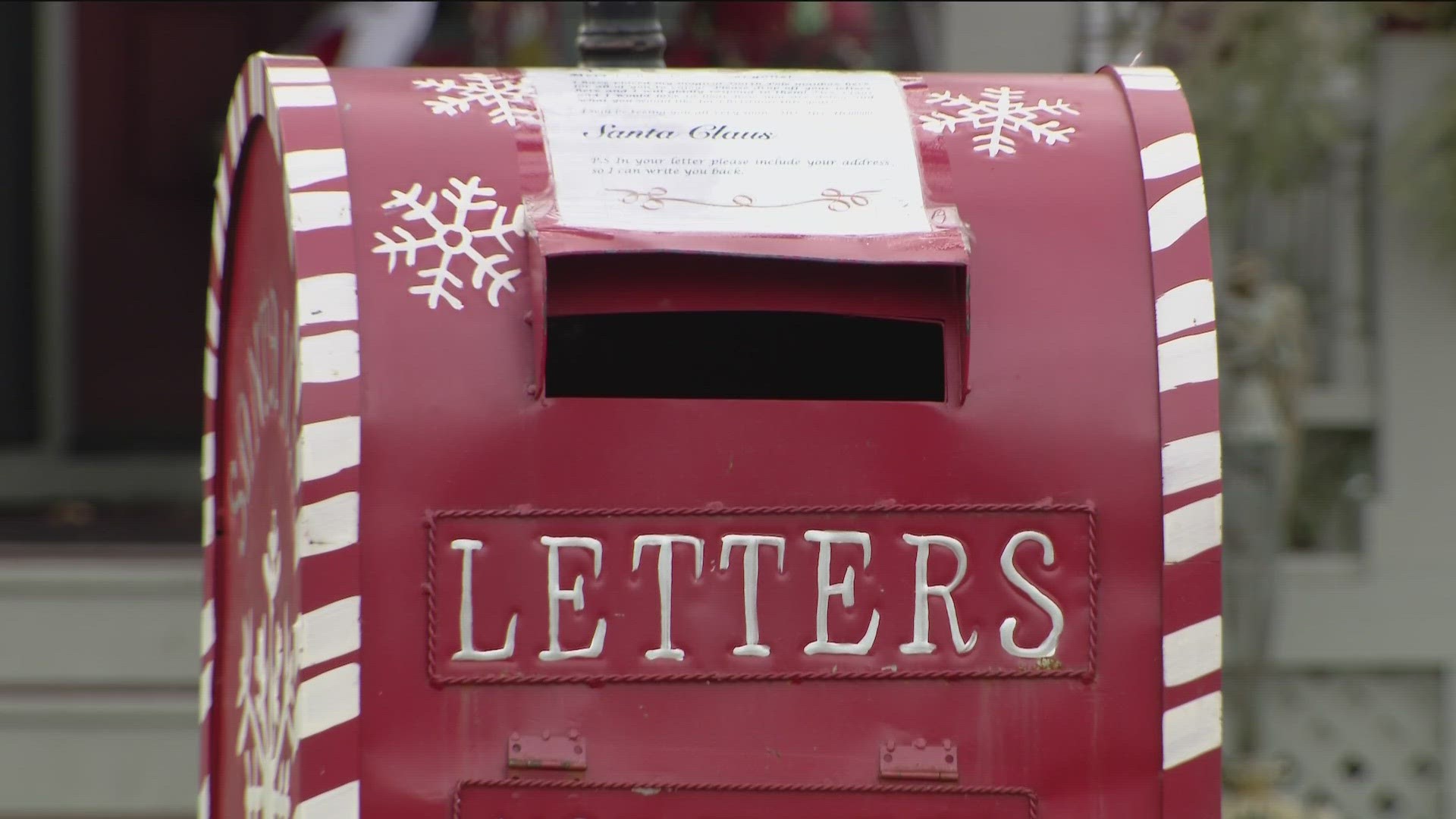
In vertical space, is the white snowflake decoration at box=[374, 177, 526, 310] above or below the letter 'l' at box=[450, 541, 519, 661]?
above

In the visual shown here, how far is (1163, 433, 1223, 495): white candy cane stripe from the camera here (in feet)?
7.48

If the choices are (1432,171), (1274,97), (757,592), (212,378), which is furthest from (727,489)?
(1274,97)

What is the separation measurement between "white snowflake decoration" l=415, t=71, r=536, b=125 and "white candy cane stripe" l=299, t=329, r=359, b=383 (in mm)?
383

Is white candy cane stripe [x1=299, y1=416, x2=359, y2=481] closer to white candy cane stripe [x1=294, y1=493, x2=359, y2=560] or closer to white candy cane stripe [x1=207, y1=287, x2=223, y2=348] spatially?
white candy cane stripe [x1=294, y1=493, x2=359, y2=560]

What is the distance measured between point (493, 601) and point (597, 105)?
714 millimetres

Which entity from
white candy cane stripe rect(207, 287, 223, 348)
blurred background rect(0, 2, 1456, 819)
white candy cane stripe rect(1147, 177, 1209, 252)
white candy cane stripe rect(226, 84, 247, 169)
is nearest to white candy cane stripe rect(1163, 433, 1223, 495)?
white candy cane stripe rect(1147, 177, 1209, 252)

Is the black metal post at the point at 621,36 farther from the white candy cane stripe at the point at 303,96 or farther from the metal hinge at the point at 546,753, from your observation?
the metal hinge at the point at 546,753

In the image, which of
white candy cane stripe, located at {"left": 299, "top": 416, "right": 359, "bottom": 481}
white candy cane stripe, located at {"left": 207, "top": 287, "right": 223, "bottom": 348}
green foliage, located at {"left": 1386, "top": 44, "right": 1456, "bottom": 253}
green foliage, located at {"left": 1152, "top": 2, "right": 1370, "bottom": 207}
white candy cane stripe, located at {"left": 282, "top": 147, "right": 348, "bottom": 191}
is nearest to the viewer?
white candy cane stripe, located at {"left": 299, "top": 416, "right": 359, "bottom": 481}

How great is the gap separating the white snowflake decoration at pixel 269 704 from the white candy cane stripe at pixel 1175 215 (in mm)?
1200

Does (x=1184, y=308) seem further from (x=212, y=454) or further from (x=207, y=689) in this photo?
(x=207, y=689)

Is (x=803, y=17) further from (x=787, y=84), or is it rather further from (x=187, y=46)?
(x=787, y=84)

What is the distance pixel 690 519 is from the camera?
2240mm

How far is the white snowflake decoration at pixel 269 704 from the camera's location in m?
2.27

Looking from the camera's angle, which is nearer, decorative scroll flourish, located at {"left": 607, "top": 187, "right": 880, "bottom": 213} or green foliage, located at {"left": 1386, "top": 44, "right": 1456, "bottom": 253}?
decorative scroll flourish, located at {"left": 607, "top": 187, "right": 880, "bottom": 213}
